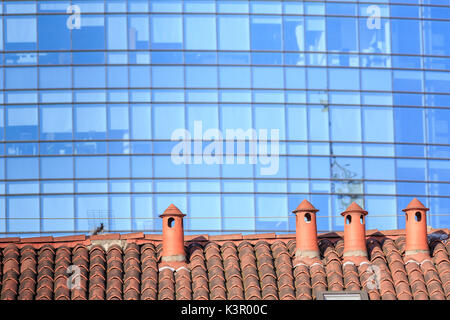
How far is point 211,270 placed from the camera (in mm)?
44469

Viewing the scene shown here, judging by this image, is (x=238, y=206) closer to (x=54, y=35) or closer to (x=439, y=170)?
(x=439, y=170)

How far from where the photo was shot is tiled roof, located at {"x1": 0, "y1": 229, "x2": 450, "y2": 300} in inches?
1702

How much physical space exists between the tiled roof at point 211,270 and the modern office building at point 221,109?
35.1 m

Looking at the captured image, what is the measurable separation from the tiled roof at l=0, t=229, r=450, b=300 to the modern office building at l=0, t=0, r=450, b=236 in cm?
3510

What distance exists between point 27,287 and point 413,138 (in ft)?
148

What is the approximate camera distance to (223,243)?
46281 mm

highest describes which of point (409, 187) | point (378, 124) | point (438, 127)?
point (378, 124)

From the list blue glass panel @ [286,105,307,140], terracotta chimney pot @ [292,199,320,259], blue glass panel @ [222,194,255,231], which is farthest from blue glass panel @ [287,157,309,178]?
terracotta chimney pot @ [292,199,320,259]

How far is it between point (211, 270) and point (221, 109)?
130 ft

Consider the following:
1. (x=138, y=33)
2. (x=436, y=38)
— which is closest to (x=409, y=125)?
(x=436, y=38)

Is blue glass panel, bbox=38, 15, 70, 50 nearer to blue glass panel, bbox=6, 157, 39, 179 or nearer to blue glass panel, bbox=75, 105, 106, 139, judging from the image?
blue glass panel, bbox=75, 105, 106, 139

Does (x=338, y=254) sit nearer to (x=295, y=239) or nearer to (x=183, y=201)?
(x=295, y=239)

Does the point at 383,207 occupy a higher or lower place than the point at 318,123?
lower
